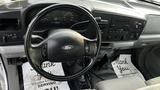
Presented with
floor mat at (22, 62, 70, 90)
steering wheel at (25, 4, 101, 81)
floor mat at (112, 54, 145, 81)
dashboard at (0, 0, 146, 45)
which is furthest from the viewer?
floor mat at (112, 54, 145, 81)

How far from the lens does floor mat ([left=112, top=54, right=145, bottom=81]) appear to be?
2518 millimetres

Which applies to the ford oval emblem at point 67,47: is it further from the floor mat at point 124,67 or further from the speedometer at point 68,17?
the floor mat at point 124,67

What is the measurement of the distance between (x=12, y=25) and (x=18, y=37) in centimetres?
8

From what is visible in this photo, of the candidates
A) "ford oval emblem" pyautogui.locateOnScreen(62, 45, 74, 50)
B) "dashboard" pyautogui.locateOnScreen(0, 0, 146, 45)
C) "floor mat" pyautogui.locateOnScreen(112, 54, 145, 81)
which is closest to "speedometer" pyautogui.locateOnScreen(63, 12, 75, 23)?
"dashboard" pyautogui.locateOnScreen(0, 0, 146, 45)

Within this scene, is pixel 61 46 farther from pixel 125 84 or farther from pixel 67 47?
pixel 125 84

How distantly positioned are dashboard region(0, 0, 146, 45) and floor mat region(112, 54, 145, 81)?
0.61 m

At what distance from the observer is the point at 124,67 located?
2.57 meters

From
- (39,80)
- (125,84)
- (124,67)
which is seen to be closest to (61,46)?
(125,84)

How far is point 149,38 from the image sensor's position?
2.27m

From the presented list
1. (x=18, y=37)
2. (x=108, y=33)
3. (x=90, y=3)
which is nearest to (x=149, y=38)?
(x=108, y=33)

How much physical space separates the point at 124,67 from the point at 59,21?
1024mm

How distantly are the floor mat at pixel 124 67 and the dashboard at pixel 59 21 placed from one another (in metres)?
0.61

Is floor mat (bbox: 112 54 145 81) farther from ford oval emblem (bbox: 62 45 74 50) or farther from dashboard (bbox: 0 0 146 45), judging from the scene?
ford oval emblem (bbox: 62 45 74 50)

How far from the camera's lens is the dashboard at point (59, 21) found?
167 centimetres
